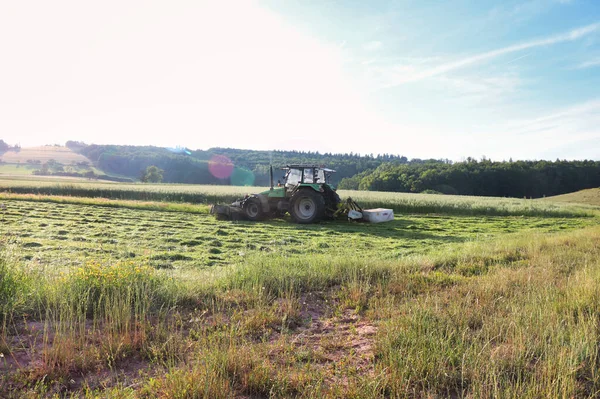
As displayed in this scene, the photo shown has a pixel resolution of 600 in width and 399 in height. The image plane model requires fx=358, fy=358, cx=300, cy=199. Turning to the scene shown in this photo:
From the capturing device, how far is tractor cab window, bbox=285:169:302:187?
601 inches

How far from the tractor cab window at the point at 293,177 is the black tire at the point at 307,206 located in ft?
2.38

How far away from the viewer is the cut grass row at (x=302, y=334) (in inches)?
110

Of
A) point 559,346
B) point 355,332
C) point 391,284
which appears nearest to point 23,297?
point 355,332

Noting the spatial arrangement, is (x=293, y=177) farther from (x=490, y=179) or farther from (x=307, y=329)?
(x=490, y=179)

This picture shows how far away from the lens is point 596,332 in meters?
3.58

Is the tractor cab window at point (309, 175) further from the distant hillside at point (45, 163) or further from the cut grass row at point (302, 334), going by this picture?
the distant hillside at point (45, 163)

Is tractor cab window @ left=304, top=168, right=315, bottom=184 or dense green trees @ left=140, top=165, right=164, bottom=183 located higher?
dense green trees @ left=140, top=165, right=164, bottom=183

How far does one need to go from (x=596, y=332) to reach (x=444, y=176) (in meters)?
65.8

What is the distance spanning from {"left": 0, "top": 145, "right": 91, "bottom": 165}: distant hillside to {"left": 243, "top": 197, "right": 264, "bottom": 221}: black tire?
313 ft

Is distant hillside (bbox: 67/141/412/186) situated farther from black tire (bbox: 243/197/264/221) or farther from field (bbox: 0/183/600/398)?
field (bbox: 0/183/600/398)

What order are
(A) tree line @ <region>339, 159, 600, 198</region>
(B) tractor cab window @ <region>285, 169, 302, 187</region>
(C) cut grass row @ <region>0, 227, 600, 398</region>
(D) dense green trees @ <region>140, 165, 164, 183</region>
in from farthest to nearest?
(D) dense green trees @ <region>140, 165, 164, 183</region>, (A) tree line @ <region>339, 159, 600, 198</region>, (B) tractor cab window @ <region>285, 169, 302, 187</region>, (C) cut grass row @ <region>0, 227, 600, 398</region>

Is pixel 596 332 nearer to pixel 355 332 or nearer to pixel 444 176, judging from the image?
pixel 355 332

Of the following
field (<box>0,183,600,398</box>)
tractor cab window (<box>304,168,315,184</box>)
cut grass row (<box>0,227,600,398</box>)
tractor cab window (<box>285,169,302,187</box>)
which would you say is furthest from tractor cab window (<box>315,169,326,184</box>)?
cut grass row (<box>0,227,600,398</box>)

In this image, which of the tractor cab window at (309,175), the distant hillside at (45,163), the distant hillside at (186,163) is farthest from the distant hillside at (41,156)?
the tractor cab window at (309,175)
